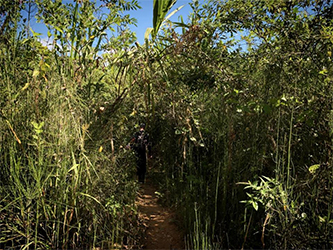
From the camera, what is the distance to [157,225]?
10.7 ft

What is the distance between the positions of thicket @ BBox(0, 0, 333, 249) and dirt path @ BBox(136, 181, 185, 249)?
23cm

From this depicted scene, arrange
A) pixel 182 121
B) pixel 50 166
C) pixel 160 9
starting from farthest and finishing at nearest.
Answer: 1. pixel 182 121
2. pixel 50 166
3. pixel 160 9

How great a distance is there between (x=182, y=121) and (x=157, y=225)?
Answer: 56.6 inches

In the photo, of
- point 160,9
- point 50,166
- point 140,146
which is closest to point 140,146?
point 140,146

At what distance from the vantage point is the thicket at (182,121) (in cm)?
201

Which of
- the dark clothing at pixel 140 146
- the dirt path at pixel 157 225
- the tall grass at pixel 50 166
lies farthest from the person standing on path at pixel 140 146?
the tall grass at pixel 50 166

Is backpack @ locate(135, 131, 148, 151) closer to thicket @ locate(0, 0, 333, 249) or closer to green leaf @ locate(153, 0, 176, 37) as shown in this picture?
thicket @ locate(0, 0, 333, 249)

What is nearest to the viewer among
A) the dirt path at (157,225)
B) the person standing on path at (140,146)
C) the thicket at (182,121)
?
the thicket at (182,121)

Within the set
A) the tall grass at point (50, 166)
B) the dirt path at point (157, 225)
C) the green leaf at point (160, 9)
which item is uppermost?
the green leaf at point (160, 9)

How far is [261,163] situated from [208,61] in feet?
3.52

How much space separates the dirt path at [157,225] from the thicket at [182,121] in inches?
9.1

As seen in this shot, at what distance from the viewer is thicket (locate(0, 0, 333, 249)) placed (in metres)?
2.01

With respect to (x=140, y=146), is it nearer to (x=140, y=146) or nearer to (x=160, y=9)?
(x=140, y=146)

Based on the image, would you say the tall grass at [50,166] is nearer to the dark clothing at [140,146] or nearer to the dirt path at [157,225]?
the dirt path at [157,225]
